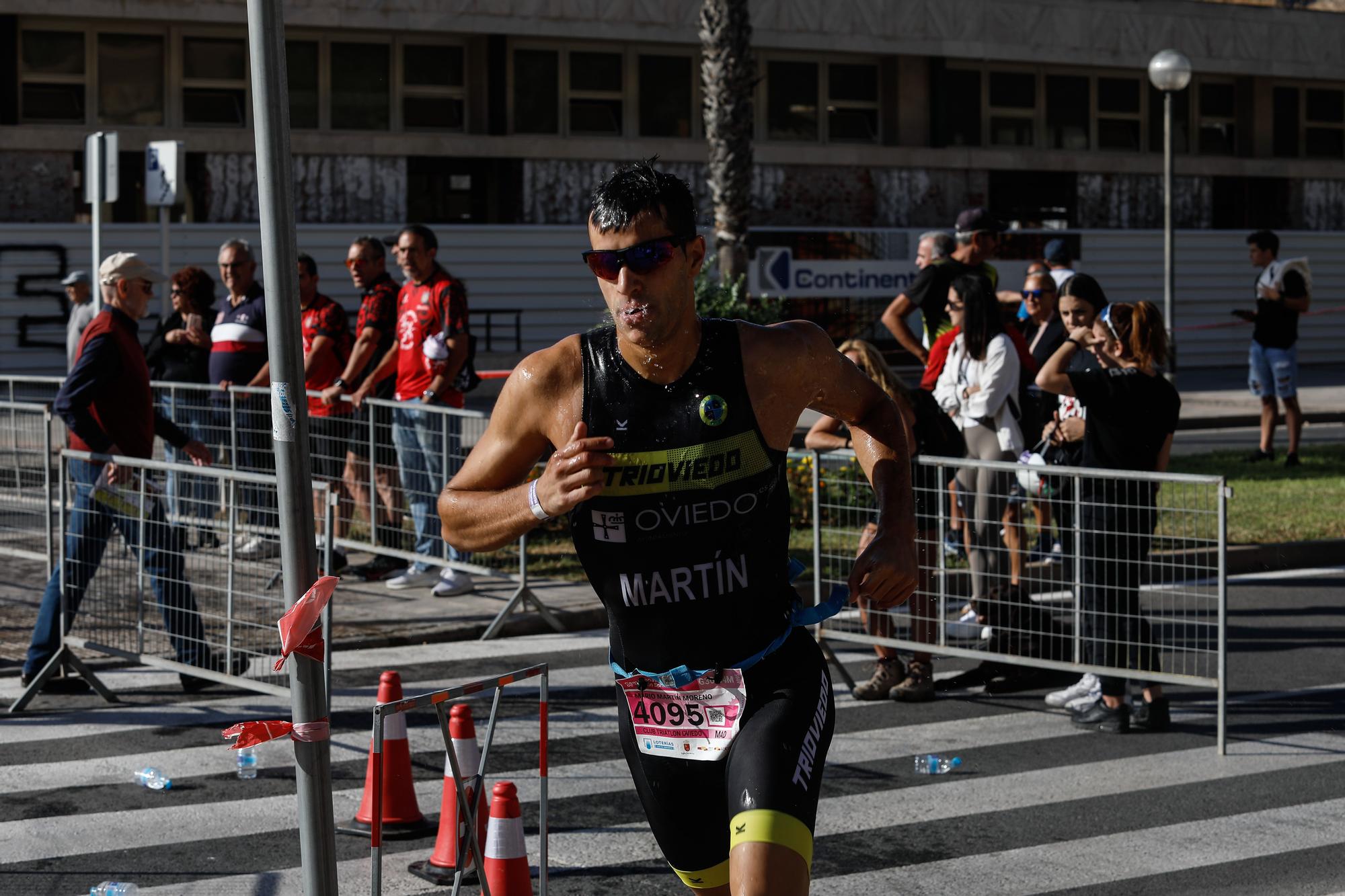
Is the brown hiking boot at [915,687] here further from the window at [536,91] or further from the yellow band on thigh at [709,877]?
the window at [536,91]

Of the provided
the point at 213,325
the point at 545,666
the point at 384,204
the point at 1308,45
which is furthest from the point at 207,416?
the point at 1308,45

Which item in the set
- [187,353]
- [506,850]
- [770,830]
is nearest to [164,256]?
[187,353]

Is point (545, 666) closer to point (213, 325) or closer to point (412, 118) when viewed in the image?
point (213, 325)

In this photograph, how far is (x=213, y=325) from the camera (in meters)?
12.7

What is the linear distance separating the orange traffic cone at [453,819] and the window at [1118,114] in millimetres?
34520

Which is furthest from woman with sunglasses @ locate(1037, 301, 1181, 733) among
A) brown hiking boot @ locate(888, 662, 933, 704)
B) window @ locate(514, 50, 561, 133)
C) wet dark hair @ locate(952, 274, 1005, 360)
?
window @ locate(514, 50, 561, 133)

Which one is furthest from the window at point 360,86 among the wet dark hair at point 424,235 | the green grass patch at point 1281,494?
the wet dark hair at point 424,235

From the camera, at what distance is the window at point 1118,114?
124 feet

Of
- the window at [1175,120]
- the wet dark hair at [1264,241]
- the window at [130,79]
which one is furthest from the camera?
the window at [1175,120]

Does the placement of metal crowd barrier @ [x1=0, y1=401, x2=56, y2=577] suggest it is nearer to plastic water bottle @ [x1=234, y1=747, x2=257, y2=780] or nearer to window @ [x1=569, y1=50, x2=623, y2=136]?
plastic water bottle @ [x1=234, y1=747, x2=257, y2=780]

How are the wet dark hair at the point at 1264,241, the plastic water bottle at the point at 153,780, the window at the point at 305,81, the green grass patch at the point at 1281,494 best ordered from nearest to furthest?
the plastic water bottle at the point at 153,780, the green grass patch at the point at 1281,494, the wet dark hair at the point at 1264,241, the window at the point at 305,81

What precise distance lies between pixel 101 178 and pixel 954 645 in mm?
9814

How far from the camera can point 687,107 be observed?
33750 millimetres

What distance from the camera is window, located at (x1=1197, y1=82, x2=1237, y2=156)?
39188mm
